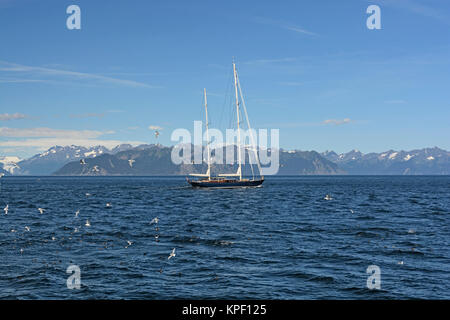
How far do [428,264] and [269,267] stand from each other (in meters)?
10.2

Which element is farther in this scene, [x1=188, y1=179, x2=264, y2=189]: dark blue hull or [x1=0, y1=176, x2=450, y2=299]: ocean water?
[x1=188, y1=179, x2=264, y2=189]: dark blue hull

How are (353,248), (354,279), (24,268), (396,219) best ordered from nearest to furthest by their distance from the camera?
(354,279) < (24,268) < (353,248) < (396,219)

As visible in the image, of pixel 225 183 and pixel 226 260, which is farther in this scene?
pixel 225 183

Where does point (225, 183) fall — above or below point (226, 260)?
below

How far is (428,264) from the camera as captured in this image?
25531 millimetres

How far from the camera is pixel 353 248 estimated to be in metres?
30.7

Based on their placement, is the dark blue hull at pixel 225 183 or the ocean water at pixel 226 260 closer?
the ocean water at pixel 226 260
